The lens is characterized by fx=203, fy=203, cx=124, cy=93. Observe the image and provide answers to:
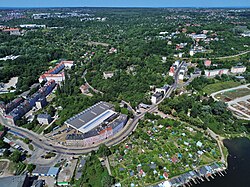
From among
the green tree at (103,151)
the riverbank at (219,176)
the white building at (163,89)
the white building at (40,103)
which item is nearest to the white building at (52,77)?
the white building at (40,103)

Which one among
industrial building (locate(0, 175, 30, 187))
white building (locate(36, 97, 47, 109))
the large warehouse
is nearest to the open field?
the large warehouse

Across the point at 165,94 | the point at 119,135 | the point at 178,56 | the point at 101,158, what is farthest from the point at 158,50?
the point at 101,158

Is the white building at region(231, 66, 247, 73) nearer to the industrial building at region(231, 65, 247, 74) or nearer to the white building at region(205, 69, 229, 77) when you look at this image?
the industrial building at region(231, 65, 247, 74)

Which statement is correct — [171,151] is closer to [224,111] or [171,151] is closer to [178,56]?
[224,111]

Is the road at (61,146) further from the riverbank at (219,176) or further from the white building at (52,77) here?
the white building at (52,77)

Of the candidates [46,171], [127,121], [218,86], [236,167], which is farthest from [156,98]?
[46,171]

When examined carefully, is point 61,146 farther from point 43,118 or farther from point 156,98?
point 156,98
